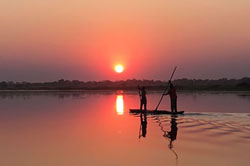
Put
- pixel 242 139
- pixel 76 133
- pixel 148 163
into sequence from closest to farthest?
pixel 148 163, pixel 242 139, pixel 76 133

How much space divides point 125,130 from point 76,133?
273 cm

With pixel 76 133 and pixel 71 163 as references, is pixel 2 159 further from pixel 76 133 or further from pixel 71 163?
Answer: pixel 76 133

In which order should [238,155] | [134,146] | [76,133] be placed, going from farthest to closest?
[76,133] < [134,146] < [238,155]

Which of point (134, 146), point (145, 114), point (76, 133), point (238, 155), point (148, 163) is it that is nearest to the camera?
point (148, 163)

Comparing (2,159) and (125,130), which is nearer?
(2,159)

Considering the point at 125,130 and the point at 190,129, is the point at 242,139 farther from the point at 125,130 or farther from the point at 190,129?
the point at 125,130

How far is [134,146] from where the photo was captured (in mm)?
15023

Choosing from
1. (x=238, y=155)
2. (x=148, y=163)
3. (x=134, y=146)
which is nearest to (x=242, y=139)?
Result: (x=238, y=155)

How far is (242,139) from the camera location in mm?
15992

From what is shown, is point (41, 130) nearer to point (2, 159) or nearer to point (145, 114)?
point (2, 159)

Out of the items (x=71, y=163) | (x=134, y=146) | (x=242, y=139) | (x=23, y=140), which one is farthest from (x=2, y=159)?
(x=242, y=139)

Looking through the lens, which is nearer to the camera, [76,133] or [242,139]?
[242,139]

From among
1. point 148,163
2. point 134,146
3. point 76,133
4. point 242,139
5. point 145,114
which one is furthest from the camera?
point 145,114

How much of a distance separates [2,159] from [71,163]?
2.69 m
